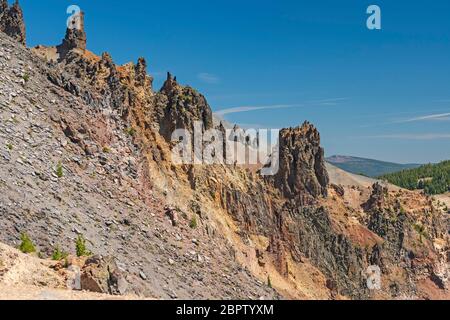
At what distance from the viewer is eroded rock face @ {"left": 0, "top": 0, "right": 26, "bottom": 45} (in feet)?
216

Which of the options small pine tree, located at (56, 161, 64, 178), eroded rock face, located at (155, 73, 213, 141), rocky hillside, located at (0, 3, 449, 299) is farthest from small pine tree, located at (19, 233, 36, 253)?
eroded rock face, located at (155, 73, 213, 141)

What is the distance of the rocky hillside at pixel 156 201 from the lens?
32.9 m

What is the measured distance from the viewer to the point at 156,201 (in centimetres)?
4462

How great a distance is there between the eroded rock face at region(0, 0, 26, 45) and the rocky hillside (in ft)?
2.98

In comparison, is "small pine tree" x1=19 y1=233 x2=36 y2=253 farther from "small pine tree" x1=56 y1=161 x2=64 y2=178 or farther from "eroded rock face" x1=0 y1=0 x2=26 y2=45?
"eroded rock face" x1=0 y1=0 x2=26 y2=45

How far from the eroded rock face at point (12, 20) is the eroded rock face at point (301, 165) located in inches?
1762

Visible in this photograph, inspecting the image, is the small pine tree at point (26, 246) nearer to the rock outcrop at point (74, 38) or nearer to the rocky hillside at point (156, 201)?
the rocky hillside at point (156, 201)

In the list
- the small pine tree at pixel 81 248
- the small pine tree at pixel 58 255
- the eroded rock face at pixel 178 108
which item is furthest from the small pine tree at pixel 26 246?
the eroded rock face at pixel 178 108

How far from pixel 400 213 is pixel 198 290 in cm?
8301

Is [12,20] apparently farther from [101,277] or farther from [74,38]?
[101,277]
